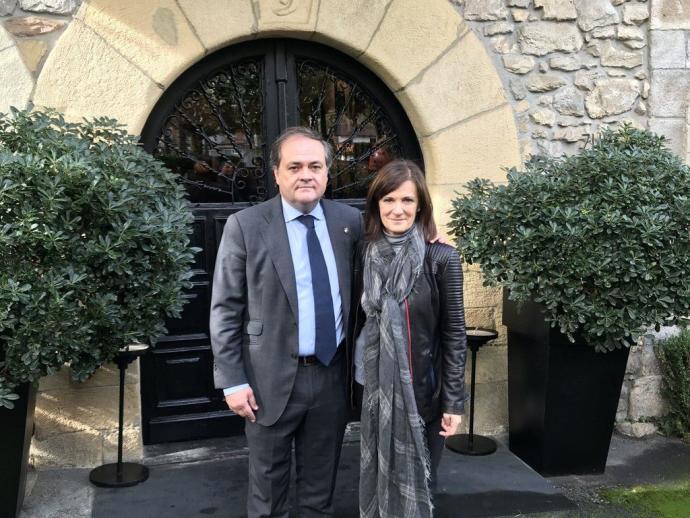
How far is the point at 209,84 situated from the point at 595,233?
7.82ft

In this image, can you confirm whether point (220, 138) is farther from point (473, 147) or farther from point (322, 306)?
point (322, 306)

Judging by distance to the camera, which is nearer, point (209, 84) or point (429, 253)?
point (429, 253)

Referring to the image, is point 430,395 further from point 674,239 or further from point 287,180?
point 674,239

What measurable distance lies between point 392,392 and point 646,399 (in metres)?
2.73

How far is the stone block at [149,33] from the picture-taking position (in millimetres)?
3551

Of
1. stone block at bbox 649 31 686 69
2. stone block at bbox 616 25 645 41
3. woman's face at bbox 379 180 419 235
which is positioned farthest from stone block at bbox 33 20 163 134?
stone block at bbox 649 31 686 69

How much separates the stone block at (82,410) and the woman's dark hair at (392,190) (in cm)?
199

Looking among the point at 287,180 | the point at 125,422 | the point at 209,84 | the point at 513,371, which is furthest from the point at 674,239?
the point at 125,422

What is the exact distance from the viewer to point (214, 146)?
4.01m

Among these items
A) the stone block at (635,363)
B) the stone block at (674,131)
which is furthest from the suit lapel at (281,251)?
the stone block at (674,131)

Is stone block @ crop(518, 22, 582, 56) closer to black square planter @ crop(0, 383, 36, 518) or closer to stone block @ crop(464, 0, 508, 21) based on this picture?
stone block @ crop(464, 0, 508, 21)

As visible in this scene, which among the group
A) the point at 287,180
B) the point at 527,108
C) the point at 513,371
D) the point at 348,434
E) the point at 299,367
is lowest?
the point at 348,434

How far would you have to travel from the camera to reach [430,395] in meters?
2.57

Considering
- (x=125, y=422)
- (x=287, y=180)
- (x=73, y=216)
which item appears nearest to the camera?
(x=287, y=180)
